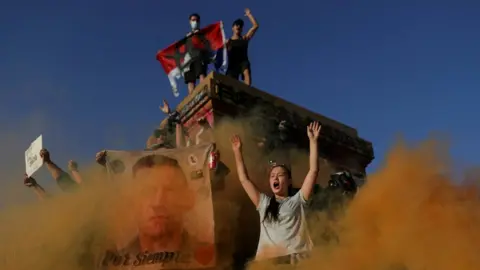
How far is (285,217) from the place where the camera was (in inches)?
237

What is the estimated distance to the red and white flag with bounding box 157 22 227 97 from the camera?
9.87m

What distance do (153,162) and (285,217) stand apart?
1.76 meters

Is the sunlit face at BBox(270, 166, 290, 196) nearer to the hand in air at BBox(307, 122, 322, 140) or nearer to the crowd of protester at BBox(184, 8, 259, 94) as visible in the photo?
the hand in air at BBox(307, 122, 322, 140)

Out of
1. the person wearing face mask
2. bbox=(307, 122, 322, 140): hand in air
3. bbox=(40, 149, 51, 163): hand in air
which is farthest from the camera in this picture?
the person wearing face mask

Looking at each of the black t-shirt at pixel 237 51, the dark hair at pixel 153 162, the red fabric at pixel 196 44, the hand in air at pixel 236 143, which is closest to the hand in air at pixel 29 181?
the dark hair at pixel 153 162

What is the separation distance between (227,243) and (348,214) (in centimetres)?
135

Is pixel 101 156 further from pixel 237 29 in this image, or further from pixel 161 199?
pixel 237 29

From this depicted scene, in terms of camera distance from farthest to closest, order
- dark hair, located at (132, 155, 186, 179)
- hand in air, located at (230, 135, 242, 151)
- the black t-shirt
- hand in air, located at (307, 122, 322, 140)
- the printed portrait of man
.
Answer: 1. the black t-shirt
2. dark hair, located at (132, 155, 186, 179)
3. the printed portrait of man
4. hand in air, located at (230, 135, 242, 151)
5. hand in air, located at (307, 122, 322, 140)

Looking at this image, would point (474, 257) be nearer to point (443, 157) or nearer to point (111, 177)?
point (443, 157)

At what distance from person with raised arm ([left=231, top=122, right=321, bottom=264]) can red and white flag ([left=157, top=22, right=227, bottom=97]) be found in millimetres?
3937

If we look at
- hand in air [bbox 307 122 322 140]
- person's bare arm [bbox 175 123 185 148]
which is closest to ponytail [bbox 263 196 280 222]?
hand in air [bbox 307 122 322 140]

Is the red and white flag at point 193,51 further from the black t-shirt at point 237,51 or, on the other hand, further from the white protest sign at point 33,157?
the white protest sign at point 33,157

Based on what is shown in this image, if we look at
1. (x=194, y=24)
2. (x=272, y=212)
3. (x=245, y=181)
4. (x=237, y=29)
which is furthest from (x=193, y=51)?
(x=272, y=212)

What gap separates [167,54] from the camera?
33.7ft
